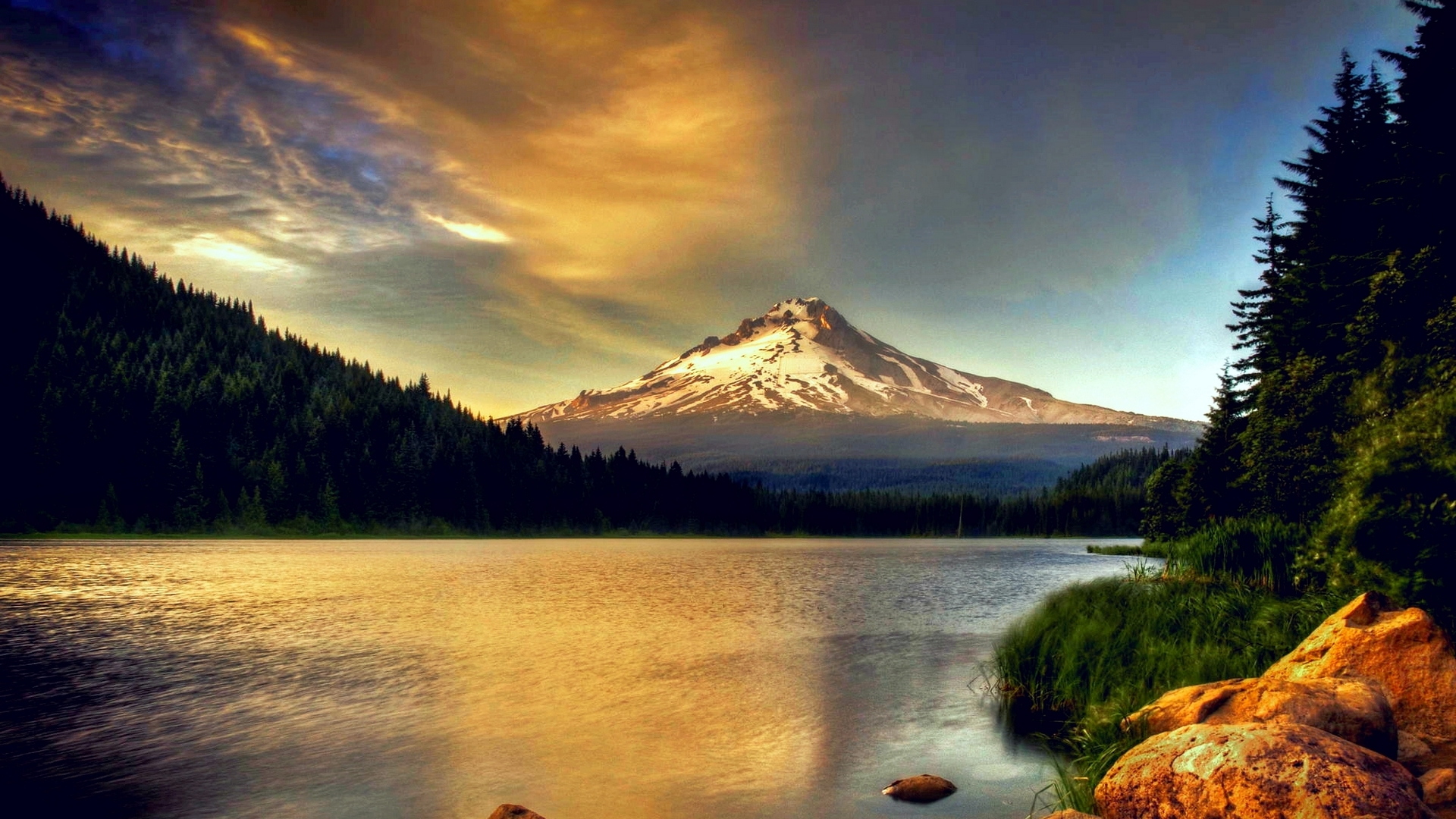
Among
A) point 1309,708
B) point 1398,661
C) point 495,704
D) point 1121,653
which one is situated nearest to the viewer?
point 1309,708

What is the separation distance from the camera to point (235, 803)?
13.4 meters

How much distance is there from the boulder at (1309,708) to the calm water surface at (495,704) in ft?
11.2

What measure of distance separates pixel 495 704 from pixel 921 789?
11.8 m

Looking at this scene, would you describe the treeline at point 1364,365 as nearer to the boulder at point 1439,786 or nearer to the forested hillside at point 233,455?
the boulder at point 1439,786

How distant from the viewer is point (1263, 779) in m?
7.97

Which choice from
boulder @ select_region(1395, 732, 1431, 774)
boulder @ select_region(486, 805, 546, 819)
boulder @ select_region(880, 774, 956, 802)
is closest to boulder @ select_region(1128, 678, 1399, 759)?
boulder @ select_region(1395, 732, 1431, 774)

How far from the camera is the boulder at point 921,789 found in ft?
43.4

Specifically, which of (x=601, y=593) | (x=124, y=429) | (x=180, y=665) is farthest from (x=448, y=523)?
(x=180, y=665)

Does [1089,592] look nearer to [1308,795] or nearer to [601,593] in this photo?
[1308,795]

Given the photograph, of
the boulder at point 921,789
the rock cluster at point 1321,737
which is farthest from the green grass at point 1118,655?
the rock cluster at point 1321,737

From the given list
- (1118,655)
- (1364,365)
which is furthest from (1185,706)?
(1364,365)

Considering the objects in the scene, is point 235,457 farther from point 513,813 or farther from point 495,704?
point 513,813

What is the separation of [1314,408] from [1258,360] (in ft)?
55.9

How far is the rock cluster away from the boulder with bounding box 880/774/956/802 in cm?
311
